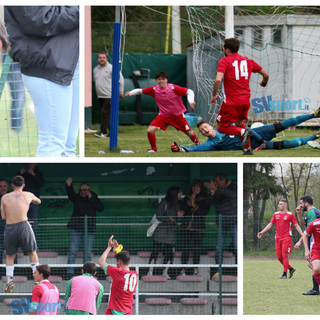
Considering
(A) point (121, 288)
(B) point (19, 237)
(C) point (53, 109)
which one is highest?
(C) point (53, 109)

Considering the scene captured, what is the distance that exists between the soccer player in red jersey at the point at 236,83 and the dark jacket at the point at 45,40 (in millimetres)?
2484

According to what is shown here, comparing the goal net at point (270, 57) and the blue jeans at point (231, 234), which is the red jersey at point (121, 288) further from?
the goal net at point (270, 57)

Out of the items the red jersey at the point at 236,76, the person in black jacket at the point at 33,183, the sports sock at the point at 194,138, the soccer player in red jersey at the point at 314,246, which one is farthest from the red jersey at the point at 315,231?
the person in black jacket at the point at 33,183

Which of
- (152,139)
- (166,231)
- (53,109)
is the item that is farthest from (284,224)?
(53,109)

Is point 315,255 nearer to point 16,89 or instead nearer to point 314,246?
point 314,246

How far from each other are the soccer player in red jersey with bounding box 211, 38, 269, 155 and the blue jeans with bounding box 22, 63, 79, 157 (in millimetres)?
2397

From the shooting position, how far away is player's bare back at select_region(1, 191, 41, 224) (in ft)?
27.7

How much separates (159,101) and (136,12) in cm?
1150

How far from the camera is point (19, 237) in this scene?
857 cm

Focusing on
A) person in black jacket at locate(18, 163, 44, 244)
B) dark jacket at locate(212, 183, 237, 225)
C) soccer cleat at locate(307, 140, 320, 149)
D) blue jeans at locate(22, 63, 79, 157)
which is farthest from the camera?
person in black jacket at locate(18, 163, 44, 244)

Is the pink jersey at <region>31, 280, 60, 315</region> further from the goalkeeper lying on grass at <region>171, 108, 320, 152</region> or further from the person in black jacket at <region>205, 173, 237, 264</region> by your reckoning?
the person in black jacket at <region>205, 173, 237, 264</region>

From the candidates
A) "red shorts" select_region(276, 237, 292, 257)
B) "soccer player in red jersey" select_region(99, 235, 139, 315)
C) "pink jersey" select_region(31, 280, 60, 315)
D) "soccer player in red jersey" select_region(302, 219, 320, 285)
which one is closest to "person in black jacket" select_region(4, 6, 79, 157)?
"soccer player in red jersey" select_region(99, 235, 139, 315)

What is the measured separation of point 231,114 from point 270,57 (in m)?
3.56

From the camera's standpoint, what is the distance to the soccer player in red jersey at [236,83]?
7.59 m
